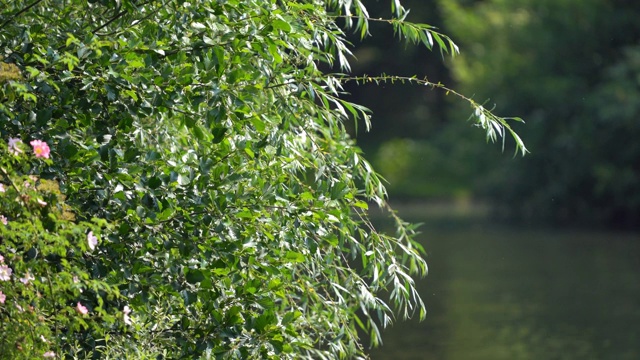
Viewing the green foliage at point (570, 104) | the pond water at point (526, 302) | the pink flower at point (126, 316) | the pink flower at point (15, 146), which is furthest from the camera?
the green foliage at point (570, 104)

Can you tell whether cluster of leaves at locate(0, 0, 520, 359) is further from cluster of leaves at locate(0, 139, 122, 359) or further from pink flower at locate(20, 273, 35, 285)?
pink flower at locate(20, 273, 35, 285)

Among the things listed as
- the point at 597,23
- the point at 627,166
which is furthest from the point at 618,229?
the point at 597,23

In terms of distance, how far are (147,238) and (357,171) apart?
118 centimetres

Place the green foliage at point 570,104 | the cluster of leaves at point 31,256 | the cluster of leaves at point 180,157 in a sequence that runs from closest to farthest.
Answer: the cluster of leaves at point 31,256 → the cluster of leaves at point 180,157 → the green foliage at point 570,104

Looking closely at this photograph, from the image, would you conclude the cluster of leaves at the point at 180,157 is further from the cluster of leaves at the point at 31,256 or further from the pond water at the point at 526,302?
the pond water at the point at 526,302

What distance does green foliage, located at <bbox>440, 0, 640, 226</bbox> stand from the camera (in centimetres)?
2834

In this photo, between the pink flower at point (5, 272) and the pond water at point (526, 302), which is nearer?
the pink flower at point (5, 272)

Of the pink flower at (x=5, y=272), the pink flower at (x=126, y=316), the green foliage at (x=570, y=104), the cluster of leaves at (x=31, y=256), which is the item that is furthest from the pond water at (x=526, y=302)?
the pink flower at (x=5, y=272)

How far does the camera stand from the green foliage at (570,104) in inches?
1116

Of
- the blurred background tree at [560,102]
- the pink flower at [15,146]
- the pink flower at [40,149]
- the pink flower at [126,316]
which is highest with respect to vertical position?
the pink flower at [15,146]

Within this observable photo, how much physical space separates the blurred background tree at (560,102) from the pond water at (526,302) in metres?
2.77

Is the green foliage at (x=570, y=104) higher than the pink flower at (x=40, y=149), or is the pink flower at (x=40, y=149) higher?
the pink flower at (x=40, y=149)

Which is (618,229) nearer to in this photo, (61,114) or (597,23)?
(597,23)

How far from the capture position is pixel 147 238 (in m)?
5.43
